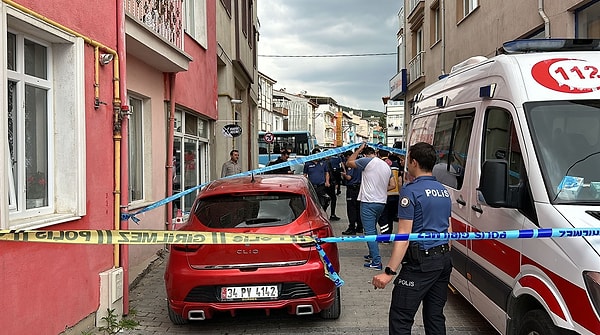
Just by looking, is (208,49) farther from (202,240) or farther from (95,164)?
(202,240)

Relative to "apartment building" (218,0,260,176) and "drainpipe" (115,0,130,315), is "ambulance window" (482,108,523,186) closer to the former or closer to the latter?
"drainpipe" (115,0,130,315)

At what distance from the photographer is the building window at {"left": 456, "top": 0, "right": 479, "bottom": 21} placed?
48.7 feet

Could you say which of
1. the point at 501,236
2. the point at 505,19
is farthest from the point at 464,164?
the point at 505,19

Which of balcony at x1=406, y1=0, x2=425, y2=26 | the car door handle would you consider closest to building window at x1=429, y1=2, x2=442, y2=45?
balcony at x1=406, y1=0, x2=425, y2=26

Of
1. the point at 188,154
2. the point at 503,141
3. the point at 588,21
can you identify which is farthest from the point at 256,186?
the point at 588,21

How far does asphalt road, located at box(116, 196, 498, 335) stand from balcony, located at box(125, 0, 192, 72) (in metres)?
3.29

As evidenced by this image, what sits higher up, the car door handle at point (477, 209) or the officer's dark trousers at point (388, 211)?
the car door handle at point (477, 209)

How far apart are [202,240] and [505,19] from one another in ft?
34.3

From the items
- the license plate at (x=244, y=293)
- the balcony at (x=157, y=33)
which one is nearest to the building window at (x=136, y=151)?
the balcony at (x=157, y=33)

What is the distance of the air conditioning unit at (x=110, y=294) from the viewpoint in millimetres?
5234

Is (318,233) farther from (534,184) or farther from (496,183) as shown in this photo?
(534,184)

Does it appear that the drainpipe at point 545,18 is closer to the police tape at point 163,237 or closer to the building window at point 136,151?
the police tape at point 163,237

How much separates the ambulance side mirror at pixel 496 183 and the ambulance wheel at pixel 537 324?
742 millimetres

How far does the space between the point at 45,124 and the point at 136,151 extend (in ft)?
11.4
